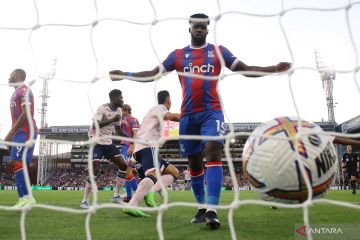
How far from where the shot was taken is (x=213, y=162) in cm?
333

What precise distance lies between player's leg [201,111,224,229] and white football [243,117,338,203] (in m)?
0.77

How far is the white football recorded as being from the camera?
2258mm

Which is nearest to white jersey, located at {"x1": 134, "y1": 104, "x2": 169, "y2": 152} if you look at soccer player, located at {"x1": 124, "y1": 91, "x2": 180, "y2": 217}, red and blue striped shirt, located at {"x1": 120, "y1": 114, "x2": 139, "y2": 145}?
soccer player, located at {"x1": 124, "y1": 91, "x2": 180, "y2": 217}

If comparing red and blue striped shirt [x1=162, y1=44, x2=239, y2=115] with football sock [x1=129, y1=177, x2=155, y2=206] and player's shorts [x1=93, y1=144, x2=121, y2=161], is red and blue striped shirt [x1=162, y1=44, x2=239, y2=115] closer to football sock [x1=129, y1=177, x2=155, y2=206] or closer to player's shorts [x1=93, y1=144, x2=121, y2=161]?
football sock [x1=129, y1=177, x2=155, y2=206]

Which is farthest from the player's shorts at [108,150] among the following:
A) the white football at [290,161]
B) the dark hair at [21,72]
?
the white football at [290,161]

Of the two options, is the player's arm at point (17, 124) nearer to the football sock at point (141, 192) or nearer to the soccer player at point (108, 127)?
the soccer player at point (108, 127)

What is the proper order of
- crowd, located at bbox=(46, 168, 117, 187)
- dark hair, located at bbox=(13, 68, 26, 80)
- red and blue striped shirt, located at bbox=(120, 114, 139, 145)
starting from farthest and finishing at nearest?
crowd, located at bbox=(46, 168, 117, 187)
red and blue striped shirt, located at bbox=(120, 114, 139, 145)
dark hair, located at bbox=(13, 68, 26, 80)

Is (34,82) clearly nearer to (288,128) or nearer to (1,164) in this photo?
(288,128)

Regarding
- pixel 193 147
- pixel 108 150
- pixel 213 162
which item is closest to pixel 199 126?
pixel 193 147

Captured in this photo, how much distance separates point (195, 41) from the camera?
367cm

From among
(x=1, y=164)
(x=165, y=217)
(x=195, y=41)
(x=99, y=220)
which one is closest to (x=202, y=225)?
(x=165, y=217)

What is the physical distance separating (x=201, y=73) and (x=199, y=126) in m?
0.51

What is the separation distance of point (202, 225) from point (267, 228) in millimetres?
571

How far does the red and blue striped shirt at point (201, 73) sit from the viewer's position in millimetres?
3562
